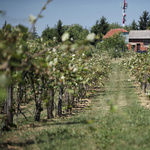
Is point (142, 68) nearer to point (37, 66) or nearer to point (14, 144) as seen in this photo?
point (14, 144)

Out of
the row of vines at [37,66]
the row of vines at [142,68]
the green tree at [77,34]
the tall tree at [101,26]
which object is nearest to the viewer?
the row of vines at [37,66]

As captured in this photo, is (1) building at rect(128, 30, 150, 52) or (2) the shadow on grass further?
(1) building at rect(128, 30, 150, 52)

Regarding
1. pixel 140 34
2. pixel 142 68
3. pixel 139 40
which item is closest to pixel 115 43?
pixel 139 40

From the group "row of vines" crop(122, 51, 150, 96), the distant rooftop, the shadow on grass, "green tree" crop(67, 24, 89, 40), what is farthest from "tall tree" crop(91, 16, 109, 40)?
the shadow on grass

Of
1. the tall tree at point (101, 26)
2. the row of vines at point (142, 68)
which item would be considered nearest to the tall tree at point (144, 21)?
the tall tree at point (101, 26)

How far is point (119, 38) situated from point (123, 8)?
33.6 m

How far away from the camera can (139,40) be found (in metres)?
66.8

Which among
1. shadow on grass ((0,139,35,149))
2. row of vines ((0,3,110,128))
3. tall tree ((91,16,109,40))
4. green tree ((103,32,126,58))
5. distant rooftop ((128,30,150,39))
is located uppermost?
tall tree ((91,16,109,40))

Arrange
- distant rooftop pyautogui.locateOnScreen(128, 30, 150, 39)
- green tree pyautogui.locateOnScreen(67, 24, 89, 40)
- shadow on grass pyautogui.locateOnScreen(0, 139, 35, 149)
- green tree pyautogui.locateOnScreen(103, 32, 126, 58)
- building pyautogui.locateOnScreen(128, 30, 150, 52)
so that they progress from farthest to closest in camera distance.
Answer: green tree pyautogui.locateOnScreen(67, 24, 89, 40), distant rooftop pyautogui.locateOnScreen(128, 30, 150, 39), building pyautogui.locateOnScreen(128, 30, 150, 52), green tree pyautogui.locateOnScreen(103, 32, 126, 58), shadow on grass pyautogui.locateOnScreen(0, 139, 35, 149)

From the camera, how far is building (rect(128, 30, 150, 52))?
215 ft

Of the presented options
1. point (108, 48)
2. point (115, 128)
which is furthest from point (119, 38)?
point (115, 128)

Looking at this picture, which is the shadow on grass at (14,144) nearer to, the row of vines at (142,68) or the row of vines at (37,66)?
the row of vines at (37,66)

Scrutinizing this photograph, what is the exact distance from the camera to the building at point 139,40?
65500 mm

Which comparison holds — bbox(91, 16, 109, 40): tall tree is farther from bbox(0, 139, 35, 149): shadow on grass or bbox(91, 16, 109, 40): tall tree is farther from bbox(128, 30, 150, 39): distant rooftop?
bbox(0, 139, 35, 149): shadow on grass
